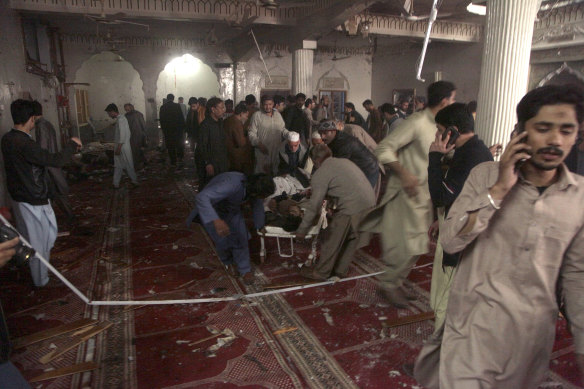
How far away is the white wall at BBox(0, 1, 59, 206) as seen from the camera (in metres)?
5.16

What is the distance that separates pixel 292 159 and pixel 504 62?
2863mm

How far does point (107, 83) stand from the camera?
1305 centimetres

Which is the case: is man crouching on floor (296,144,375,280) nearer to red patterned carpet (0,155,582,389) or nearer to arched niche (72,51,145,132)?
red patterned carpet (0,155,582,389)

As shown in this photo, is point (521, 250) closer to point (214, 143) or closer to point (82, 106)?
point (214, 143)

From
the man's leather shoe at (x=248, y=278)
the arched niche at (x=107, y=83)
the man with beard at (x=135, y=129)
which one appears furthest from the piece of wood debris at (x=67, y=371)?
the arched niche at (x=107, y=83)

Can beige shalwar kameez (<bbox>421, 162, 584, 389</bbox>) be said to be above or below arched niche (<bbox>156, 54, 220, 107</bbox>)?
below

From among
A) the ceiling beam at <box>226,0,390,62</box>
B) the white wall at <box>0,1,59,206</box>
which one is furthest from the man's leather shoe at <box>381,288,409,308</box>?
the ceiling beam at <box>226,0,390,62</box>

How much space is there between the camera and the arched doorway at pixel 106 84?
42.3ft

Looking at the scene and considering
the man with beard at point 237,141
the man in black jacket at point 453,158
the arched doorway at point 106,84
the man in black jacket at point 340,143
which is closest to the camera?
Result: the man in black jacket at point 453,158

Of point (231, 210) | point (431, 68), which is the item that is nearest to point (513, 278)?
point (231, 210)

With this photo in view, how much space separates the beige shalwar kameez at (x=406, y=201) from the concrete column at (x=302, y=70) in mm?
6293

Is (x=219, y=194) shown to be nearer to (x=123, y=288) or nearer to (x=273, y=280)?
(x=273, y=280)

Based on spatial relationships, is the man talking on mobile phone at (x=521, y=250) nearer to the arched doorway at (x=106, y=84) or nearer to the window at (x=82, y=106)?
the window at (x=82, y=106)

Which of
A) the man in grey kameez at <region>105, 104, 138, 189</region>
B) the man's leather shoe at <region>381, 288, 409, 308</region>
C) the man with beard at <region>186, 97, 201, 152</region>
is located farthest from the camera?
the man with beard at <region>186, 97, 201, 152</region>
